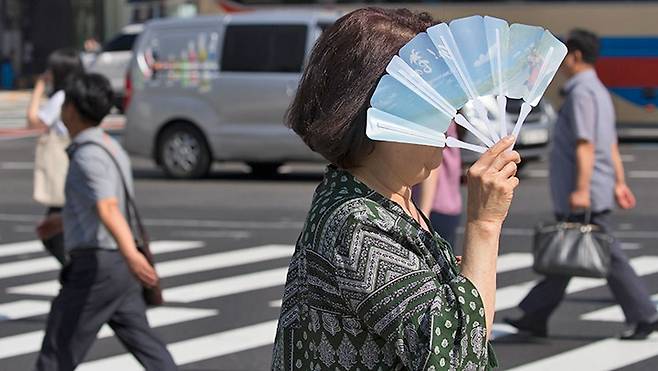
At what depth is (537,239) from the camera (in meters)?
7.77

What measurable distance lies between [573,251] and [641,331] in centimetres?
67

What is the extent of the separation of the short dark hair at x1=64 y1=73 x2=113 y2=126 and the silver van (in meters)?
10.4

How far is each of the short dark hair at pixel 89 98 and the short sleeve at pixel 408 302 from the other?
347 centimetres

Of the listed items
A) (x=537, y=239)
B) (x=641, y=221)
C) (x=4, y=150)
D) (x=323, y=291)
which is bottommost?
(x=4, y=150)

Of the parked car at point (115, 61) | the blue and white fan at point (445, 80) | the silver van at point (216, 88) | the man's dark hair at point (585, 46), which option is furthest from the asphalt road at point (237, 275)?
the parked car at point (115, 61)

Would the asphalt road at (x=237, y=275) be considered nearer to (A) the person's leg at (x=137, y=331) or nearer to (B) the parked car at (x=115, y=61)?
(A) the person's leg at (x=137, y=331)

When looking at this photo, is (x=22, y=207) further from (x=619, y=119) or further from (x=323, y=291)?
(x=323, y=291)

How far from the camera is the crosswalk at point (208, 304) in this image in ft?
25.0

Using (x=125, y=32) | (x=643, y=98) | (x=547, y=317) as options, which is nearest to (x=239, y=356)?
(x=547, y=317)

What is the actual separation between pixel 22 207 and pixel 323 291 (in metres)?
12.4

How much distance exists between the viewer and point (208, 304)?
9.23 meters

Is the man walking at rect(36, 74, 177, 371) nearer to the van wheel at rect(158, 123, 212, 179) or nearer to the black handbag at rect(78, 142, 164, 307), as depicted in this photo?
Answer: the black handbag at rect(78, 142, 164, 307)

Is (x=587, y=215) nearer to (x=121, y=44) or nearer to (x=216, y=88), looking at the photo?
(x=216, y=88)

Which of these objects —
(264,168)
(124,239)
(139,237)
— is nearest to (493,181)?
(124,239)
